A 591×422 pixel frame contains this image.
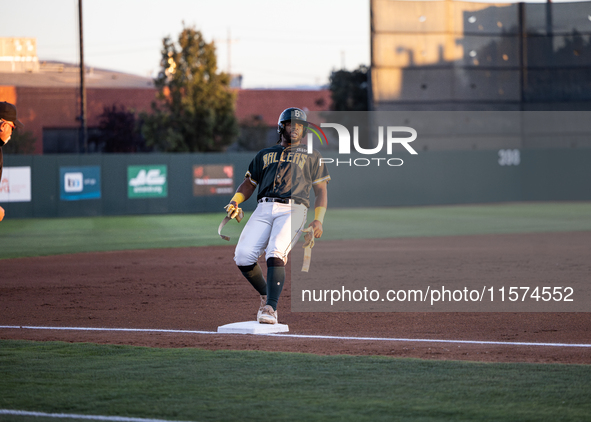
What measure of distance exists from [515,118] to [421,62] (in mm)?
5235

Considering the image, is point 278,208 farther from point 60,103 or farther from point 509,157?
point 60,103

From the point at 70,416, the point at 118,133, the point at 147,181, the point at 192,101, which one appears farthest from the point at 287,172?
the point at 118,133

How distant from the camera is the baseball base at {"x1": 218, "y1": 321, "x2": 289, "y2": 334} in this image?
22.5 feet

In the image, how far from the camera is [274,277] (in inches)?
265

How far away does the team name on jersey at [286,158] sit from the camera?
686 cm

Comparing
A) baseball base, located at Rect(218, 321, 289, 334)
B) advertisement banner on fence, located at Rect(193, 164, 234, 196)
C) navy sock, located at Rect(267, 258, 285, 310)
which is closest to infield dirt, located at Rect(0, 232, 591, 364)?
baseball base, located at Rect(218, 321, 289, 334)

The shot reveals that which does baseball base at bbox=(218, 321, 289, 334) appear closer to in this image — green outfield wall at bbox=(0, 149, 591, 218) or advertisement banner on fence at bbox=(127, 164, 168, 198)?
green outfield wall at bbox=(0, 149, 591, 218)

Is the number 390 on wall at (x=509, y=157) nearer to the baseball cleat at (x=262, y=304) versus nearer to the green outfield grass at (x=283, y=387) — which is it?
the baseball cleat at (x=262, y=304)

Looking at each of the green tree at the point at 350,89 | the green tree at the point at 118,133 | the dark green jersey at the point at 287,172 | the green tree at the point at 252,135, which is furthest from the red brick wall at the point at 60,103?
the dark green jersey at the point at 287,172

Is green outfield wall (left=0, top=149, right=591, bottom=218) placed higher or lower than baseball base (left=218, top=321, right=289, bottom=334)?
higher

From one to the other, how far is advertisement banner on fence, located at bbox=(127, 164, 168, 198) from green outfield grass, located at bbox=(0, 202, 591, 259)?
1.06m

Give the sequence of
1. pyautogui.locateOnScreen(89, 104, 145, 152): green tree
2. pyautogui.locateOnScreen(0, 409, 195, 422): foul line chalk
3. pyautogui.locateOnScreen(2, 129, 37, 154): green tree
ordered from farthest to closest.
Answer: pyautogui.locateOnScreen(89, 104, 145, 152): green tree, pyautogui.locateOnScreen(2, 129, 37, 154): green tree, pyautogui.locateOnScreen(0, 409, 195, 422): foul line chalk

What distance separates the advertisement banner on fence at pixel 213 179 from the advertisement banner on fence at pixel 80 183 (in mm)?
3687

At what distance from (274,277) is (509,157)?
2939cm
